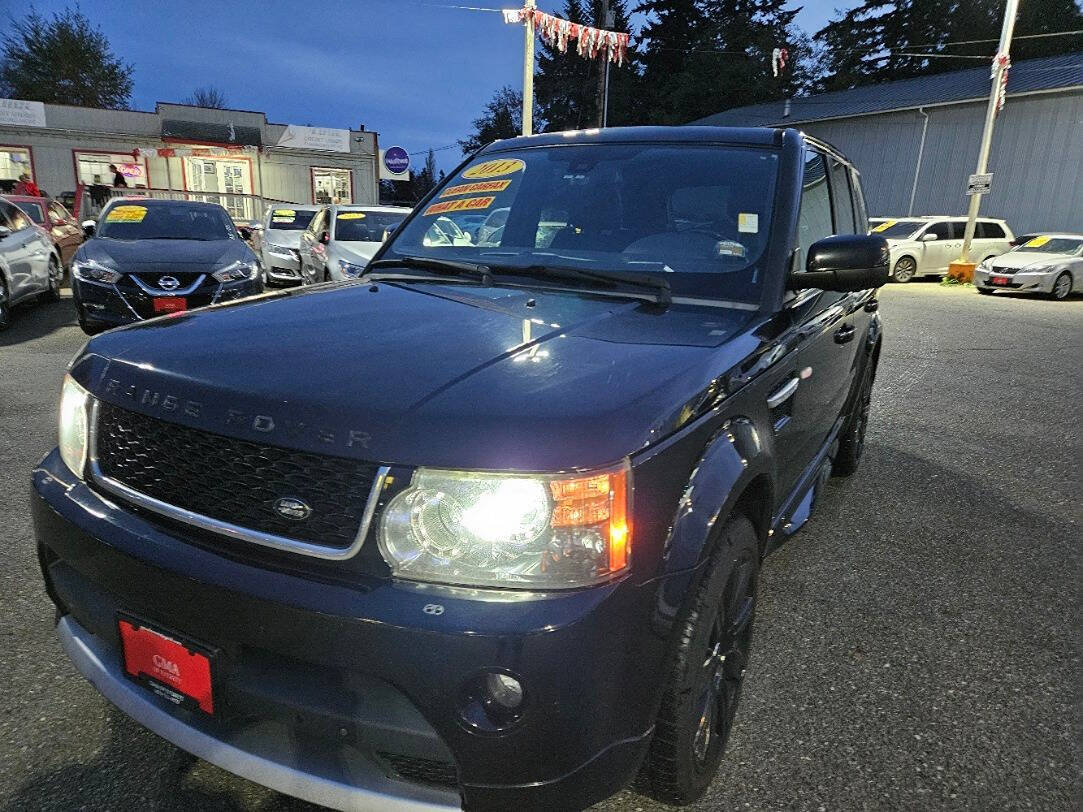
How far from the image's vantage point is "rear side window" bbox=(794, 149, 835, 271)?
262 cm

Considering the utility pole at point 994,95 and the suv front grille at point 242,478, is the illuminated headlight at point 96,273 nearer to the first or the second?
the suv front grille at point 242,478

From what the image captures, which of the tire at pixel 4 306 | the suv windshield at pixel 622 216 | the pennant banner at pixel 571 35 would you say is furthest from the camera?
the pennant banner at pixel 571 35

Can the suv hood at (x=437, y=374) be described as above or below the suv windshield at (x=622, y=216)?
below

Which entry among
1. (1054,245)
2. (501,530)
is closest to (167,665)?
(501,530)

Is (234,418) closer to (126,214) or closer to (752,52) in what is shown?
(126,214)

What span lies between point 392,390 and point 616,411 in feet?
1.50

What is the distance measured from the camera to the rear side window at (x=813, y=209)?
2.62 meters

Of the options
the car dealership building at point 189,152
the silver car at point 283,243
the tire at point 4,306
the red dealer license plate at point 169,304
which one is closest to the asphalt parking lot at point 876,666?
the red dealer license plate at point 169,304

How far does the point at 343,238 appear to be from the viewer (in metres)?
10.2

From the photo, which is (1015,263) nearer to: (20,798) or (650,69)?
(20,798)

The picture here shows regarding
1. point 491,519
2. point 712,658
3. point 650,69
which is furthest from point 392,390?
point 650,69

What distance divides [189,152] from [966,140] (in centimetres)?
2926

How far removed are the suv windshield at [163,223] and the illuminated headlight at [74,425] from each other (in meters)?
7.48

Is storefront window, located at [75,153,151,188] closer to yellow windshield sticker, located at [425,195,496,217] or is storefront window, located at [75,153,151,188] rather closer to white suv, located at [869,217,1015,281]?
white suv, located at [869,217,1015,281]
